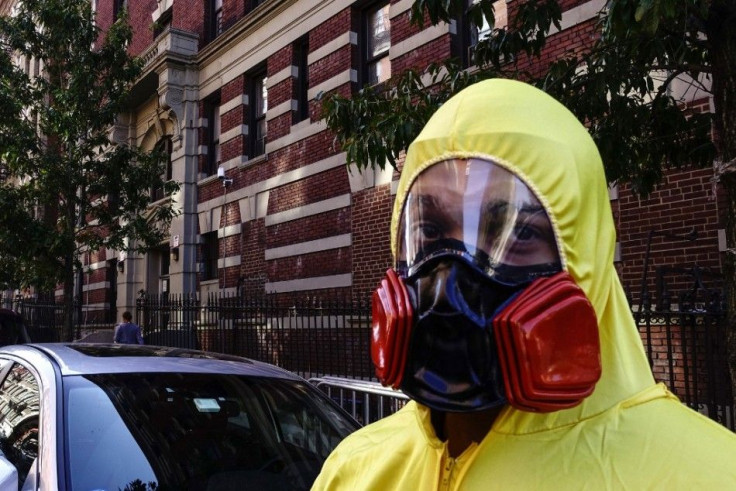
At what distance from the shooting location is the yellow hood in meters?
1.17

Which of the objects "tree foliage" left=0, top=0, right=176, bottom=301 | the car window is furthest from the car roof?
"tree foliage" left=0, top=0, right=176, bottom=301

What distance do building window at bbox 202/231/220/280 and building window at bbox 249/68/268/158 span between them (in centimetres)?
235

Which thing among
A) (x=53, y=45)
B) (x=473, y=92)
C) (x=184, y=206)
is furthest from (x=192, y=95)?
(x=473, y=92)

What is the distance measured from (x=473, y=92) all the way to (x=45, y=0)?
12231 millimetres

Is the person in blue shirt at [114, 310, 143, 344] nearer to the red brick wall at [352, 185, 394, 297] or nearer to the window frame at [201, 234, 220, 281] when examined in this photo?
the window frame at [201, 234, 220, 281]

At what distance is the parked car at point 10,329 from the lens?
35.8 ft

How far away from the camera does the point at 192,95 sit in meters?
15.7

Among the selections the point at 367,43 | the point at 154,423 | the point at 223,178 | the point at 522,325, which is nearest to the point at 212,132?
the point at 223,178

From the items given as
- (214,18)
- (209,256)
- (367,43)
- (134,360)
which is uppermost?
(214,18)

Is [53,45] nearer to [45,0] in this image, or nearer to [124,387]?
[45,0]

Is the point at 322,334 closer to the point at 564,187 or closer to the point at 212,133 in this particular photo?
the point at 212,133

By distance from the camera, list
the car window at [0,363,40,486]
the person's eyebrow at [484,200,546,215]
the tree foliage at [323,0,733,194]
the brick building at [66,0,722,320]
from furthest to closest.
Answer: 1. the brick building at [66,0,722,320]
2. the tree foliage at [323,0,733,194]
3. the car window at [0,363,40,486]
4. the person's eyebrow at [484,200,546,215]

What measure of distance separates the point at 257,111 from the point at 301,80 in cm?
183

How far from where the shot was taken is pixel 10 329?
1105 centimetres
